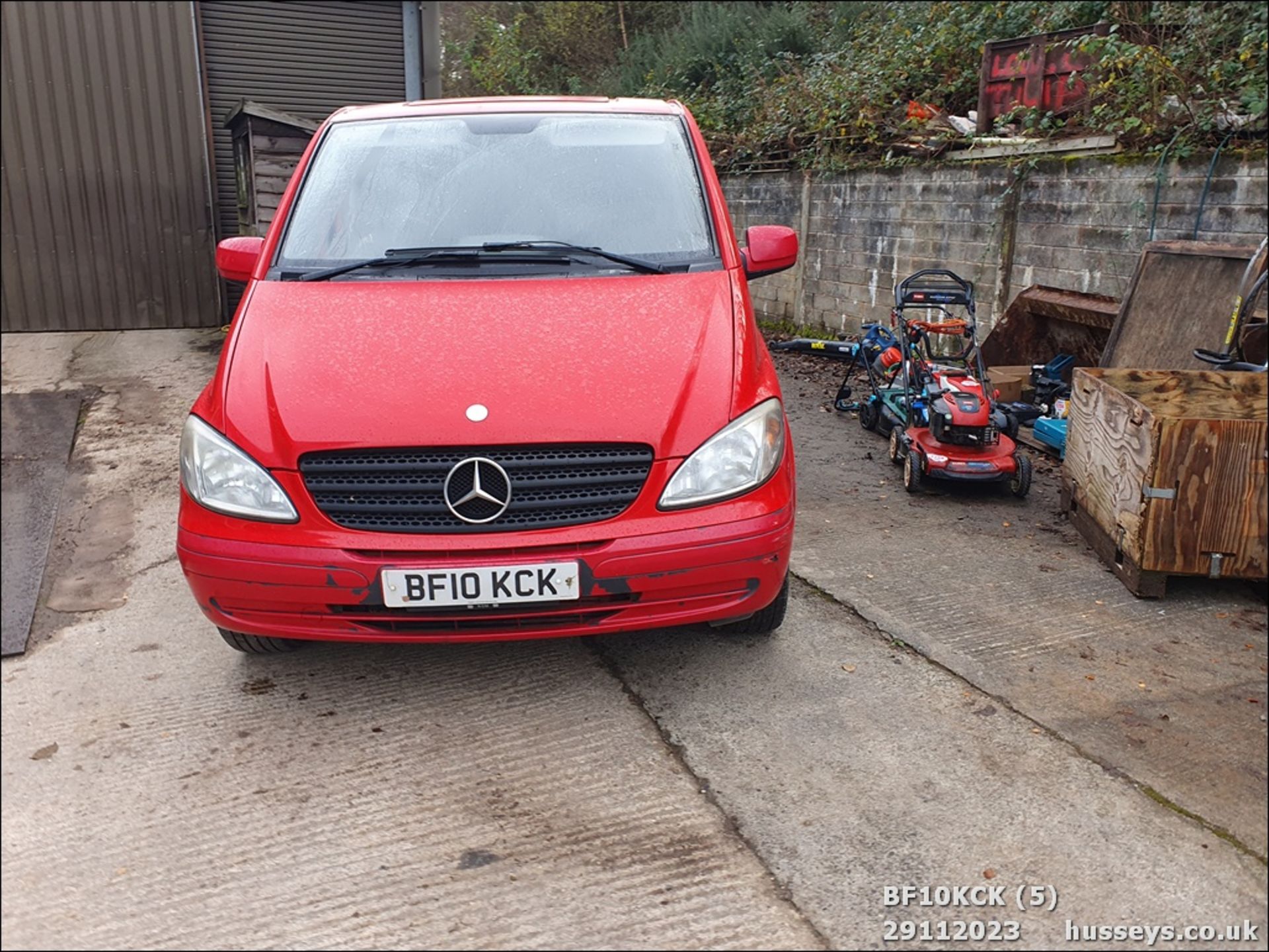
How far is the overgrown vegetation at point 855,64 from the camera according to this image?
20.5ft

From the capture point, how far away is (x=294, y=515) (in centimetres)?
272

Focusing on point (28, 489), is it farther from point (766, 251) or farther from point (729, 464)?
point (729, 464)

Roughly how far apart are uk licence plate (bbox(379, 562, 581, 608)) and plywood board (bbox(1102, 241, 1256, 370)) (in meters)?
3.90

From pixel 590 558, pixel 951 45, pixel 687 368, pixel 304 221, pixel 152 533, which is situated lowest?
pixel 152 533

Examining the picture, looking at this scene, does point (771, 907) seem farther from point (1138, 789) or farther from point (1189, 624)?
point (1189, 624)

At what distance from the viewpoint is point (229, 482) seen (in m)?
2.78

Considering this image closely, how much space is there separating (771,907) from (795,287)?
28.3 feet

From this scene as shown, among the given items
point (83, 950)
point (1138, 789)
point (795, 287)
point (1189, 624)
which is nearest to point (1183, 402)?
point (1189, 624)

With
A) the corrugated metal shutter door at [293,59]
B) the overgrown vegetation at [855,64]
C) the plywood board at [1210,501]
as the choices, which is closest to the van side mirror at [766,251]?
the plywood board at [1210,501]

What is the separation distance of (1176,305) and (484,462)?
4.27 m

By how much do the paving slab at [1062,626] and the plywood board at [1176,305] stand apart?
2.79ft

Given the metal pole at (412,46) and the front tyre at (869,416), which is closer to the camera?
the front tyre at (869,416)

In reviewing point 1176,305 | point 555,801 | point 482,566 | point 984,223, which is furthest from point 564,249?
point 984,223

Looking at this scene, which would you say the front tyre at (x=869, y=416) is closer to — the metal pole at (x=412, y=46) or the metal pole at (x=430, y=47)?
the metal pole at (x=430, y=47)
